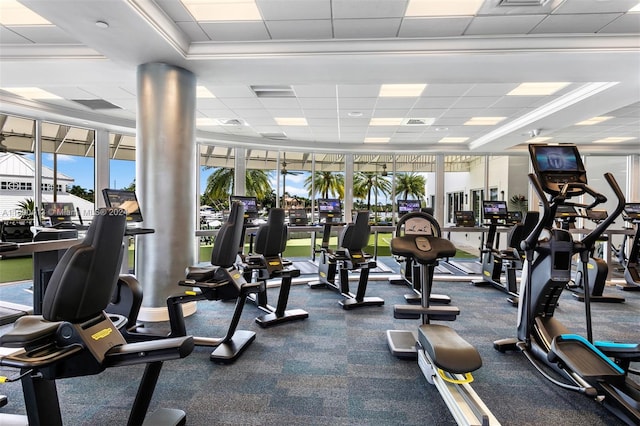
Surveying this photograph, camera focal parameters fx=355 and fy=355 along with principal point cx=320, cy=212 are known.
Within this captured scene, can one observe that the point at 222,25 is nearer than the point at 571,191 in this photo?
No

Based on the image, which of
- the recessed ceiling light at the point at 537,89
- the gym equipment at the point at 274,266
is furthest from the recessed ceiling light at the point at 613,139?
the gym equipment at the point at 274,266

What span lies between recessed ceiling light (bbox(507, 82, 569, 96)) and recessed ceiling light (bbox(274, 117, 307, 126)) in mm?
4071

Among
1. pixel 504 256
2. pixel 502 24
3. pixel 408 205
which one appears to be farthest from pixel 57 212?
pixel 504 256

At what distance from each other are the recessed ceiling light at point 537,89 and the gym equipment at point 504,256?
6.66 feet

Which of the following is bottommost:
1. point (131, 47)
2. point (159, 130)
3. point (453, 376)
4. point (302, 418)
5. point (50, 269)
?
point (302, 418)

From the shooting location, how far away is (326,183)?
560 inches

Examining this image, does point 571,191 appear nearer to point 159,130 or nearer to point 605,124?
point 159,130

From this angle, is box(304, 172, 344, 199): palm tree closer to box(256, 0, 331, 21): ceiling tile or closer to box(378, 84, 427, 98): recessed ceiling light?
box(378, 84, 427, 98): recessed ceiling light

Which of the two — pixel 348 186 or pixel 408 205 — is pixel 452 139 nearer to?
pixel 348 186

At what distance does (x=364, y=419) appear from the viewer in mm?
2254

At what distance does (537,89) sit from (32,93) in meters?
8.58

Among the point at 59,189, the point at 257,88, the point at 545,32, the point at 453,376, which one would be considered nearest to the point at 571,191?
the point at 453,376

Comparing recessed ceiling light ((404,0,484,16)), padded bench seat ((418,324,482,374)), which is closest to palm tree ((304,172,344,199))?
recessed ceiling light ((404,0,484,16))

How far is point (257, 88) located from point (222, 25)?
6.56ft
